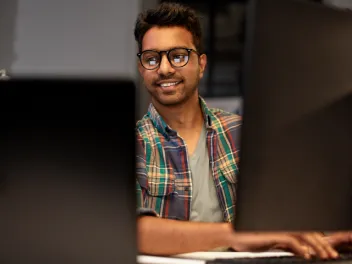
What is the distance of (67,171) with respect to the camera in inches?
22.9

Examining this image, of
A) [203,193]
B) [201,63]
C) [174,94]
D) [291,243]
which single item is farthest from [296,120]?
[201,63]

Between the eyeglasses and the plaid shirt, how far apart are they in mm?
210

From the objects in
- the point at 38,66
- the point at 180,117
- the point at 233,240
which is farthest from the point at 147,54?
the point at 38,66

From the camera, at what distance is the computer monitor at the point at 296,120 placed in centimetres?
59

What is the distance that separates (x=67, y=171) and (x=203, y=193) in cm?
84

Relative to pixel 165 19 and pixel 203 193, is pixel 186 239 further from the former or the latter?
pixel 165 19

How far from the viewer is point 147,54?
1.35 metres

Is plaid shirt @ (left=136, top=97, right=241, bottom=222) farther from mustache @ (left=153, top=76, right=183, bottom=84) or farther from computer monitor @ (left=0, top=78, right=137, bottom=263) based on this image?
computer monitor @ (left=0, top=78, right=137, bottom=263)

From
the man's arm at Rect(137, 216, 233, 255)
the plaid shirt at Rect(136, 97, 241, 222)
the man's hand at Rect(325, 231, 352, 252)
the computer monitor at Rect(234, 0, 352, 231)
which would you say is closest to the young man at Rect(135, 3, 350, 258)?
the plaid shirt at Rect(136, 97, 241, 222)

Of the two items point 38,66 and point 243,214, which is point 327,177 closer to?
point 243,214

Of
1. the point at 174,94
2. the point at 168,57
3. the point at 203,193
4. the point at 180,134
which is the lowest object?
the point at 203,193

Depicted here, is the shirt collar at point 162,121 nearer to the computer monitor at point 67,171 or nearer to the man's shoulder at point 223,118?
the man's shoulder at point 223,118

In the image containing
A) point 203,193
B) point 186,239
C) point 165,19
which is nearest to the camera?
point 186,239

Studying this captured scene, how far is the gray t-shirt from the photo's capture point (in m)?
1.34
